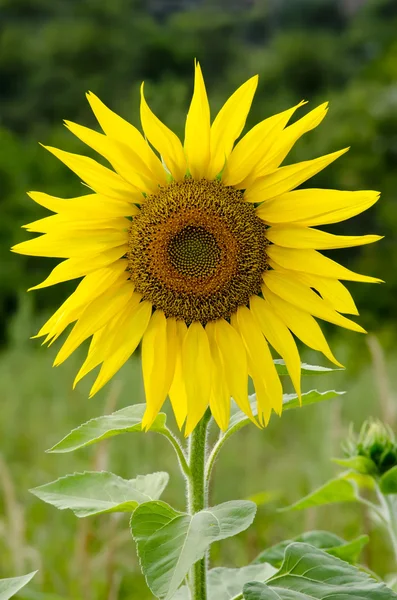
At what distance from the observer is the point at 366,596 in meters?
0.68

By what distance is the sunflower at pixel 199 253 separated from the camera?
0.76m

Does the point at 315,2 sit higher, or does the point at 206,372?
the point at 315,2

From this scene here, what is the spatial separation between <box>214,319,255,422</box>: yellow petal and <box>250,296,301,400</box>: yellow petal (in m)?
0.03

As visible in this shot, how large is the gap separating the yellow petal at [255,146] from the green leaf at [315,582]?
13.3 inches

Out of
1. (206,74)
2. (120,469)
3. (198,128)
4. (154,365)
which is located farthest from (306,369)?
(206,74)

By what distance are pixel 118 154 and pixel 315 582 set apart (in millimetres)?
407

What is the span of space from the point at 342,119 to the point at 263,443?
15.6 ft

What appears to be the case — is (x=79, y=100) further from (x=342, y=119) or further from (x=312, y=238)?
(x=312, y=238)

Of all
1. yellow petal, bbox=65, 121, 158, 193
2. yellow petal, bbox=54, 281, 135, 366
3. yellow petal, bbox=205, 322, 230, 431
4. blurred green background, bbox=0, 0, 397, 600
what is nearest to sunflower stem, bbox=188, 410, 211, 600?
yellow petal, bbox=205, 322, 230, 431

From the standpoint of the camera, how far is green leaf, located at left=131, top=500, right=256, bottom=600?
64cm

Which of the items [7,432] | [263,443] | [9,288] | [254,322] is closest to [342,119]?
[9,288]

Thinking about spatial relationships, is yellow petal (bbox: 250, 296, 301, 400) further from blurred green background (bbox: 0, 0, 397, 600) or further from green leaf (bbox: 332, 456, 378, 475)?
blurred green background (bbox: 0, 0, 397, 600)

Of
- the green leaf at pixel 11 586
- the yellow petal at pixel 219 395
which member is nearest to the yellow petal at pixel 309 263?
the yellow petal at pixel 219 395

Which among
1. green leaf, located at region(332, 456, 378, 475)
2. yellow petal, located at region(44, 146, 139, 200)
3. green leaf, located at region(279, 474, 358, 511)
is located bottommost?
green leaf, located at region(279, 474, 358, 511)
